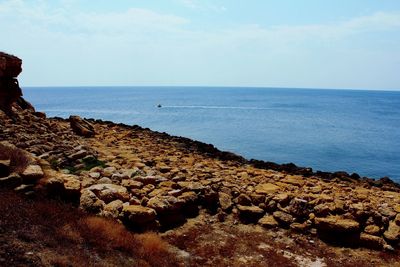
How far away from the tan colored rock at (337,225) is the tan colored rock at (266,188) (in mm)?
2357

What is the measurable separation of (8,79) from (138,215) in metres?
15.9

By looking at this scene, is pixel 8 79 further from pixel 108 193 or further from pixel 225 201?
pixel 225 201

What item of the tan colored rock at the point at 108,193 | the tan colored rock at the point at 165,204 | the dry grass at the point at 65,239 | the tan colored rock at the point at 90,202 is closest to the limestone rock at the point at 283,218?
the tan colored rock at the point at 165,204

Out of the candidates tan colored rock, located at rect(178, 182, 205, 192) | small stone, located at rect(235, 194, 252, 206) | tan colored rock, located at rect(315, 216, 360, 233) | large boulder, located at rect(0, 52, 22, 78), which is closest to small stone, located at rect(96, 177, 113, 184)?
tan colored rock, located at rect(178, 182, 205, 192)

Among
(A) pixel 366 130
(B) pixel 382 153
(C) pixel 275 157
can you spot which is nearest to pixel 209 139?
(C) pixel 275 157

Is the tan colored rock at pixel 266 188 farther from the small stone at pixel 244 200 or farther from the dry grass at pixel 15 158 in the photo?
the dry grass at pixel 15 158

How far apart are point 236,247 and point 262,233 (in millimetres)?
1488

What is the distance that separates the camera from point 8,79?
23.1 m

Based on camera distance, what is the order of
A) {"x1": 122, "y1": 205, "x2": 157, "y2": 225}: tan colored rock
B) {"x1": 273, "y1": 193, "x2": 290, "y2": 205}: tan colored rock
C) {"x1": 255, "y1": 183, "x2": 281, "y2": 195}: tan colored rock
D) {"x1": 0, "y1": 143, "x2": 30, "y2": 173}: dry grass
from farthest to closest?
{"x1": 255, "y1": 183, "x2": 281, "y2": 195}: tan colored rock < {"x1": 273, "y1": 193, "x2": 290, "y2": 205}: tan colored rock < {"x1": 0, "y1": 143, "x2": 30, "y2": 173}: dry grass < {"x1": 122, "y1": 205, "x2": 157, "y2": 225}: tan colored rock

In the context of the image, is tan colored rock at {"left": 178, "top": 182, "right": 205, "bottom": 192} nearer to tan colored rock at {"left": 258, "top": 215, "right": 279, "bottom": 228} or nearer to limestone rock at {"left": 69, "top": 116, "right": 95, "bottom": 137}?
tan colored rock at {"left": 258, "top": 215, "right": 279, "bottom": 228}

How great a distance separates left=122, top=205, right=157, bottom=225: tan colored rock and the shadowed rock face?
14.6m

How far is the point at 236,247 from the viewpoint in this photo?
459 inches

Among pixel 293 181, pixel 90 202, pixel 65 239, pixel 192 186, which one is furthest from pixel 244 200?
pixel 65 239

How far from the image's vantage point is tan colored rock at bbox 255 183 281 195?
48.7 ft
